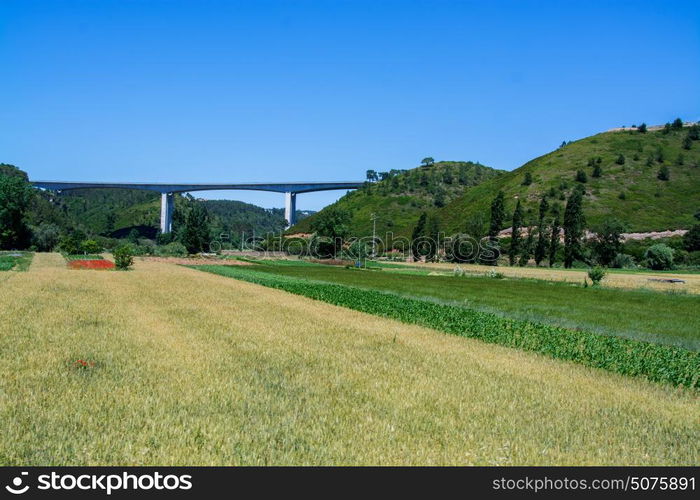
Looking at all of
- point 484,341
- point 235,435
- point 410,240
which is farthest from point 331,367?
point 410,240

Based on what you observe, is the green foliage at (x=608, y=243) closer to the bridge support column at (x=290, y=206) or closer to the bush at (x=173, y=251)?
the bush at (x=173, y=251)

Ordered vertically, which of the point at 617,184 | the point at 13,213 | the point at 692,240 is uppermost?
the point at 617,184

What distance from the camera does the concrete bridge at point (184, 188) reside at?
180 m

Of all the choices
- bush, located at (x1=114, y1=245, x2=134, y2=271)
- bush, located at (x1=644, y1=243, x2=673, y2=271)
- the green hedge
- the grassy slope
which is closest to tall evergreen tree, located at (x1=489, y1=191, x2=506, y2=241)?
the grassy slope

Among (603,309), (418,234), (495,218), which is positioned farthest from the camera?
(418,234)

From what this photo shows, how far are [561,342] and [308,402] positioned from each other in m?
11.4

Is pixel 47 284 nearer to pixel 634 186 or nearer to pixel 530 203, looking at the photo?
pixel 530 203

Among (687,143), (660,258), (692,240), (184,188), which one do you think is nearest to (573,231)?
(660,258)

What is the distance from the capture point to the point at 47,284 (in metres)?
36.4

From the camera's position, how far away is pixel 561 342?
1839cm

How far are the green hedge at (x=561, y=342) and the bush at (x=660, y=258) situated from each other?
7240 centimetres

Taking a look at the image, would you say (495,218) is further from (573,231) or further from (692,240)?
(692,240)

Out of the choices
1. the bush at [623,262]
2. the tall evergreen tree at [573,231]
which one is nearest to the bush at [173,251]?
the tall evergreen tree at [573,231]
